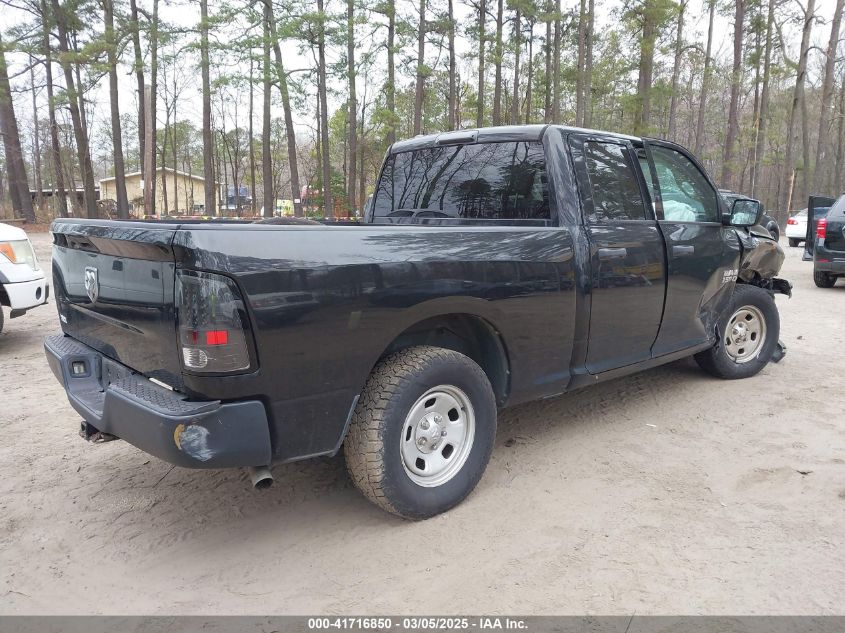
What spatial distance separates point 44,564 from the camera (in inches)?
107

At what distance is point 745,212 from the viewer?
15.2 ft

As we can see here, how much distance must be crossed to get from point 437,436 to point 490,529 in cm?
51

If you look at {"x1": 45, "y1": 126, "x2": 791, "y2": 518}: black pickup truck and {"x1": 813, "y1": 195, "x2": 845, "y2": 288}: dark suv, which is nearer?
{"x1": 45, "y1": 126, "x2": 791, "y2": 518}: black pickup truck

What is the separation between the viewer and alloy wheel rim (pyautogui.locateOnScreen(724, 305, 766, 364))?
5.22 meters

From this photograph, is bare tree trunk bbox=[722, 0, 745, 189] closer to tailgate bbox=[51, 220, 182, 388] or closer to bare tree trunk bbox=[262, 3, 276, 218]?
bare tree trunk bbox=[262, 3, 276, 218]

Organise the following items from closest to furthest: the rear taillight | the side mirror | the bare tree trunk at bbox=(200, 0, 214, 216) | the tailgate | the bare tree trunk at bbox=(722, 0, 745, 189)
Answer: the rear taillight → the tailgate → the side mirror → the bare tree trunk at bbox=(200, 0, 214, 216) → the bare tree trunk at bbox=(722, 0, 745, 189)

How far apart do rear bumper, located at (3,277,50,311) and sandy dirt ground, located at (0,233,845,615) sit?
2.15 metres

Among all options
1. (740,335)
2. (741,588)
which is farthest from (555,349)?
(740,335)

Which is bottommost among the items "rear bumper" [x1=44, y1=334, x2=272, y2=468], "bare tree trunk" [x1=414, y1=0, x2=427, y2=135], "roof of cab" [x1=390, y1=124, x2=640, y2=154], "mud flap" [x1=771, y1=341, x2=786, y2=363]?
"mud flap" [x1=771, y1=341, x2=786, y2=363]

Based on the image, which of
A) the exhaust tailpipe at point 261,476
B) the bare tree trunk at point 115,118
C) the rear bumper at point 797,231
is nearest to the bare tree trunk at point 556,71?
the rear bumper at point 797,231

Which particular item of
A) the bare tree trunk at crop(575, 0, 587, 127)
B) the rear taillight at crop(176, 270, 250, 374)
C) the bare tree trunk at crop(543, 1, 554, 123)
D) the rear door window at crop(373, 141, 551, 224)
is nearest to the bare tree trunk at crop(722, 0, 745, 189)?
the bare tree trunk at crop(575, 0, 587, 127)

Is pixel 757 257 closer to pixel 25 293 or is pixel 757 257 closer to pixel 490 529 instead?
pixel 490 529

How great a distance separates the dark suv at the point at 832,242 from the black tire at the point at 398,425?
391 inches

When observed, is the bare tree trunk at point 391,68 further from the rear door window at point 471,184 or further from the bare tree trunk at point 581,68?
the rear door window at point 471,184
